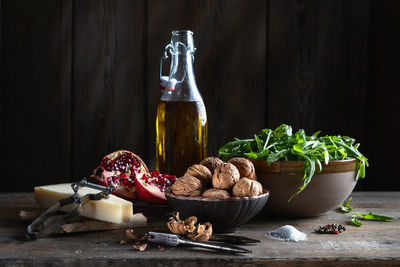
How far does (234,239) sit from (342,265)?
20cm

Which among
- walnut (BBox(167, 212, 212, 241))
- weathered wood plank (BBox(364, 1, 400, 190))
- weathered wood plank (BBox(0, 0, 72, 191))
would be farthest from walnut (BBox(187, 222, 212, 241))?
weathered wood plank (BBox(0, 0, 72, 191))

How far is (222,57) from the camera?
200cm

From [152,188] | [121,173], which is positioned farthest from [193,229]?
[121,173]

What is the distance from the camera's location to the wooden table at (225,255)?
80 cm

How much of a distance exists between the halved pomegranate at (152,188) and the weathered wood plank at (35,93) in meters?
0.98

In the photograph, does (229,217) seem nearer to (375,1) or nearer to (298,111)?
(298,111)

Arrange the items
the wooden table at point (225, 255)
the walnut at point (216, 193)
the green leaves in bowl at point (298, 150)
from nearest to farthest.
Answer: the wooden table at point (225, 255) < the walnut at point (216, 193) < the green leaves in bowl at point (298, 150)

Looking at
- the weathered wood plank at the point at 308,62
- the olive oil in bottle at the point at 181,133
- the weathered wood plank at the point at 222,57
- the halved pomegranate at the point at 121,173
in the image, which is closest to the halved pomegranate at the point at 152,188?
the halved pomegranate at the point at 121,173

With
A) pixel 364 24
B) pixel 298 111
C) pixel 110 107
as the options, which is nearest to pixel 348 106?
pixel 298 111

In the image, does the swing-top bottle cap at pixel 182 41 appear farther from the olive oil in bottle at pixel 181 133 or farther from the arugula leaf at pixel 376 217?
the arugula leaf at pixel 376 217

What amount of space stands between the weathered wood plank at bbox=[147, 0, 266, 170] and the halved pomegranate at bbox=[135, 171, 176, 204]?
88 cm

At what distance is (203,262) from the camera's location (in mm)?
802

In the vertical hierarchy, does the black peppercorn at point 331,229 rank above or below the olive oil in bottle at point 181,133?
below

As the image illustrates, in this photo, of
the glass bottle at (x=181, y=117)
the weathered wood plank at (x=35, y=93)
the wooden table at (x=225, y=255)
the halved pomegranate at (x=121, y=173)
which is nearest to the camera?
the wooden table at (x=225, y=255)
